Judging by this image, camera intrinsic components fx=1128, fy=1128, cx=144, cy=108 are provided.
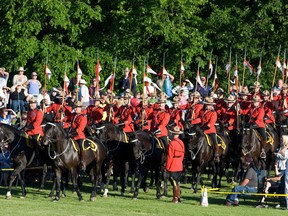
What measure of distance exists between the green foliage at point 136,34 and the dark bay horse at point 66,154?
1479 cm

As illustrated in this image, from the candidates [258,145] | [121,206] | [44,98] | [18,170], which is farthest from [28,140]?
[258,145]

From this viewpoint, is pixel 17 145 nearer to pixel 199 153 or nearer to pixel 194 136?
pixel 194 136

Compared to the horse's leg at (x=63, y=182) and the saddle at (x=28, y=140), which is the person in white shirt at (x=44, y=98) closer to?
the horse's leg at (x=63, y=182)

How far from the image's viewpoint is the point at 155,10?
156 feet

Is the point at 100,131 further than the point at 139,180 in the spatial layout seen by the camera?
Yes

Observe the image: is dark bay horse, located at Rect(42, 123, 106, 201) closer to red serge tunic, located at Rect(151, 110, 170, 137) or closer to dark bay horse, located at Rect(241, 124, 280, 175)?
red serge tunic, located at Rect(151, 110, 170, 137)

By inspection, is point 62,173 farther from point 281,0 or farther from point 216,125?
point 281,0

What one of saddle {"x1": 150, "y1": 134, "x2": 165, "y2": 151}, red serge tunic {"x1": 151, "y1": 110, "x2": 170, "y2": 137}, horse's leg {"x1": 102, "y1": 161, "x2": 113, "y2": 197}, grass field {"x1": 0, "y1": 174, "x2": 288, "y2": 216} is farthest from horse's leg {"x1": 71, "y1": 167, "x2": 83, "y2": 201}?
red serge tunic {"x1": 151, "y1": 110, "x2": 170, "y2": 137}

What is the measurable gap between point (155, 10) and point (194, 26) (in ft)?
8.26

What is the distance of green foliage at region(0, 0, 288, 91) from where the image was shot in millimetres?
46594

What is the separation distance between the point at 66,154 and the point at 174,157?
9.72 feet

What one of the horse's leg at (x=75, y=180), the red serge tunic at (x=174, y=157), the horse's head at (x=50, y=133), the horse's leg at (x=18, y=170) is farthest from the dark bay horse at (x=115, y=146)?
the horse's head at (x=50, y=133)

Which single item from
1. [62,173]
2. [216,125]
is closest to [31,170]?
[62,173]

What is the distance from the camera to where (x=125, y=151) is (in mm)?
33688
